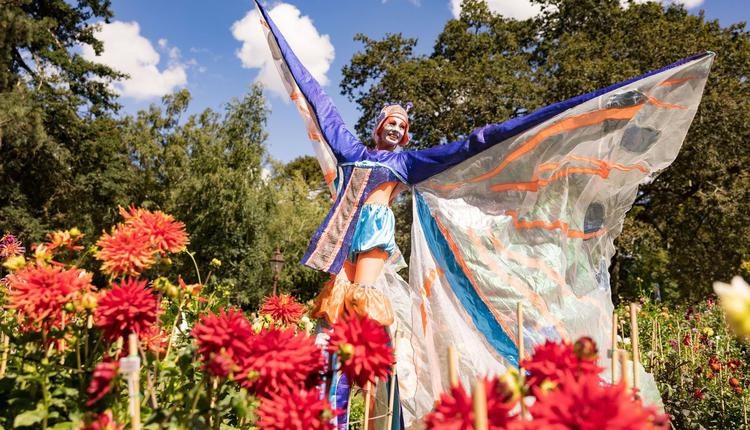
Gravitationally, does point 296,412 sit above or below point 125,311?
below

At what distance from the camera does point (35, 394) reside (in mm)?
1182

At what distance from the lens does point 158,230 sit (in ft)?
4.04

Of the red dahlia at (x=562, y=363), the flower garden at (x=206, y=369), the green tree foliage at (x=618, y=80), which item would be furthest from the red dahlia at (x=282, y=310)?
the green tree foliage at (x=618, y=80)

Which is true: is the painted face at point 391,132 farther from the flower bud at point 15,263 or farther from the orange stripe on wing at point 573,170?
the flower bud at point 15,263

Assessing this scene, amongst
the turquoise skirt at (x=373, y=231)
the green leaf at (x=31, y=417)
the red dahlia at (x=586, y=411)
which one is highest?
the turquoise skirt at (x=373, y=231)

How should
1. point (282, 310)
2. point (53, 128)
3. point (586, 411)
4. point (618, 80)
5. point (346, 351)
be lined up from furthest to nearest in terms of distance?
point (53, 128) < point (618, 80) < point (282, 310) < point (346, 351) < point (586, 411)

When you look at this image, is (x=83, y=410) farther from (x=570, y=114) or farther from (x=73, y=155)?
(x=73, y=155)

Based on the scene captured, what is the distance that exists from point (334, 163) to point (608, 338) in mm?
1663

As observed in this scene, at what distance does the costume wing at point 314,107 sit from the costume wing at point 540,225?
0.50 metres

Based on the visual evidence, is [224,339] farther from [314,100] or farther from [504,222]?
[314,100]

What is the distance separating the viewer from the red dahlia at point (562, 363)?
83 centimetres

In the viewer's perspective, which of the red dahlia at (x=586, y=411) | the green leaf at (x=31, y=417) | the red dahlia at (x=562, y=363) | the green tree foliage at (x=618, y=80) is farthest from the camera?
the green tree foliage at (x=618, y=80)

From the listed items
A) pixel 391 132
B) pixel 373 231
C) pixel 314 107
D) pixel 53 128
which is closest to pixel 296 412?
pixel 373 231

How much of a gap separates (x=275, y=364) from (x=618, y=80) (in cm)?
1064
